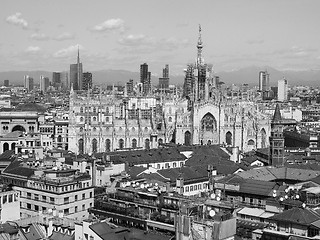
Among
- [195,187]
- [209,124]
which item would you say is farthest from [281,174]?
[209,124]

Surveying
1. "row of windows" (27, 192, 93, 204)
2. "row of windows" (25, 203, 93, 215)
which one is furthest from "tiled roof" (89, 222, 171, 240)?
"row of windows" (27, 192, 93, 204)

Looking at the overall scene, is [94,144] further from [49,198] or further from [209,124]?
[49,198]

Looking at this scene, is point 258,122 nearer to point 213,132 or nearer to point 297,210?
A: point 213,132

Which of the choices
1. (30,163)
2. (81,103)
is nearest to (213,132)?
(81,103)

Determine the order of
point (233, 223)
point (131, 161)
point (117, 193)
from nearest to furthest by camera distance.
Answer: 1. point (233, 223)
2. point (117, 193)
3. point (131, 161)

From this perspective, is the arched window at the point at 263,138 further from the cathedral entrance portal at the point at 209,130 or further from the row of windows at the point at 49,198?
the row of windows at the point at 49,198

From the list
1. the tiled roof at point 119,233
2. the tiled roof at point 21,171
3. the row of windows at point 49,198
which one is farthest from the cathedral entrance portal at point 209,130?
the tiled roof at point 119,233

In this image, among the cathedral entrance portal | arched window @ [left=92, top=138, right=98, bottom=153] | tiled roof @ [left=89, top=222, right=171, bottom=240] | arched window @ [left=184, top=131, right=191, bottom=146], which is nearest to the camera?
tiled roof @ [left=89, top=222, right=171, bottom=240]

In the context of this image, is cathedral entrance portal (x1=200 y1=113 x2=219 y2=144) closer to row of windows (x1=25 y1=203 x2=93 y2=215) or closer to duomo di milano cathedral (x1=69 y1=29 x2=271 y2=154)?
duomo di milano cathedral (x1=69 y1=29 x2=271 y2=154)
